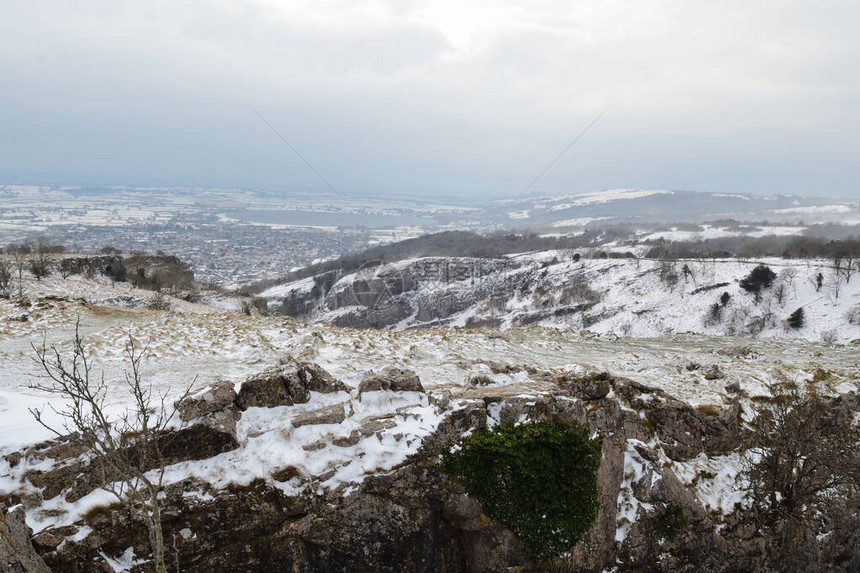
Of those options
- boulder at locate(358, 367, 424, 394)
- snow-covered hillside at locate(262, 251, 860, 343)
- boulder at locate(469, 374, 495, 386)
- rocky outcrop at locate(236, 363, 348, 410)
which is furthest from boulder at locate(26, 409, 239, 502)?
snow-covered hillside at locate(262, 251, 860, 343)

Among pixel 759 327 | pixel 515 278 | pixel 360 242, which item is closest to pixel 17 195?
pixel 360 242

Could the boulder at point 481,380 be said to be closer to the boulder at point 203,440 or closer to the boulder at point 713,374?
the boulder at point 203,440

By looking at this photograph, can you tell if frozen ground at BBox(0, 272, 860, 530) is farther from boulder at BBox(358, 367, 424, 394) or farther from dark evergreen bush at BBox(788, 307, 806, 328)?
dark evergreen bush at BBox(788, 307, 806, 328)

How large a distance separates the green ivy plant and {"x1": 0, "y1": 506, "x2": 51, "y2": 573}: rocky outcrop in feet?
30.7

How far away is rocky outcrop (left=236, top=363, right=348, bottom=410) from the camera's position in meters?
12.5

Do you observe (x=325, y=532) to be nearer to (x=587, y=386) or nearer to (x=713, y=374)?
(x=587, y=386)

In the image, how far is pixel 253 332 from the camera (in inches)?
811

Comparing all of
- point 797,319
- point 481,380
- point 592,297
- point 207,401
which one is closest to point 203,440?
point 207,401

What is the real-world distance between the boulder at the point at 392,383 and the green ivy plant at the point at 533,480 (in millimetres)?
2568

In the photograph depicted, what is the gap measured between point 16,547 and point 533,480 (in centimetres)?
1192

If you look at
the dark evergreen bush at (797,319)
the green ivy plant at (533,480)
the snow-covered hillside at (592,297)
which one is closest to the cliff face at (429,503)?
the green ivy plant at (533,480)

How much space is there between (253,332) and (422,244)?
126 metres

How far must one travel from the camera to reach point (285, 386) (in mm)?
12977

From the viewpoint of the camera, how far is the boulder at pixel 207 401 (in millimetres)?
11195
